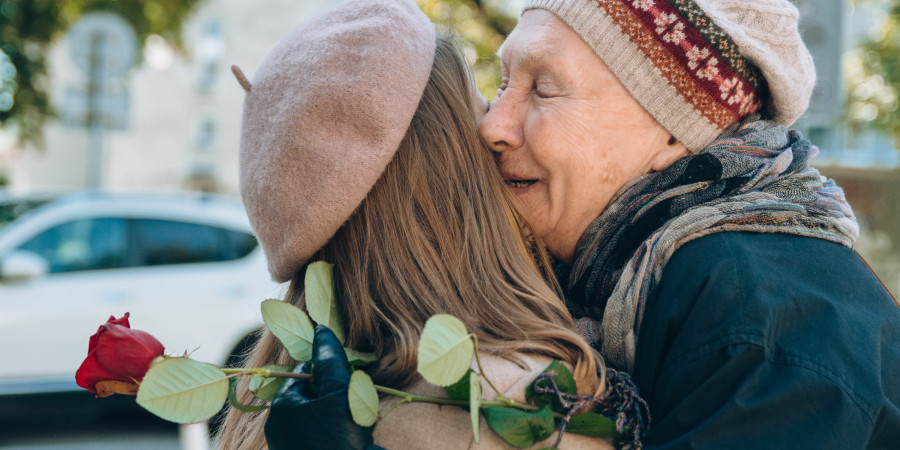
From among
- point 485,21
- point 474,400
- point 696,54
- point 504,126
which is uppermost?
point 696,54

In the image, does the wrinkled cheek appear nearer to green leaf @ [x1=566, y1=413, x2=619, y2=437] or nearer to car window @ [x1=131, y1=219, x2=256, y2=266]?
green leaf @ [x1=566, y1=413, x2=619, y2=437]

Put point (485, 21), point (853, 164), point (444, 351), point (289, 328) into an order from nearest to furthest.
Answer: point (444, 351) → point (289, 328) → point (853, 164) → point (485, 21)

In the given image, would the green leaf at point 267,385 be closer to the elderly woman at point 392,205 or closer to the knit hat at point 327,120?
the elderly woman at point 392,205

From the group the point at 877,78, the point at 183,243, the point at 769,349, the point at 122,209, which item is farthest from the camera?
the point at 877,78

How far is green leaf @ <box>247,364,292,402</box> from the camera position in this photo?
5.13 feet

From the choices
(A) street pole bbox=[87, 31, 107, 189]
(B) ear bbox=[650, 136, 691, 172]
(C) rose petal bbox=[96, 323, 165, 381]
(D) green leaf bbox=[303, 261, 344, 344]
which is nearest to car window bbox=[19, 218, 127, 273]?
(A) street pole bbox=[87, 31, 107, 189]

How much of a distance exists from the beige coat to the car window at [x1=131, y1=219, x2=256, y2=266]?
16.6ft

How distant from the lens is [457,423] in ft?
4.85

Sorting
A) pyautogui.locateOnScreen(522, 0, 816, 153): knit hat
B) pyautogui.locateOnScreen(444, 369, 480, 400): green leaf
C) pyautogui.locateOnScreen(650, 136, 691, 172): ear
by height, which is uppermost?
pyautogui.locateOnScreen(522, 0, 816, 153): knit hat

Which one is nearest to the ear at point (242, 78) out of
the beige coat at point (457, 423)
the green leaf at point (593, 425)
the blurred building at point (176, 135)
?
the beige coat at point (457, 423)

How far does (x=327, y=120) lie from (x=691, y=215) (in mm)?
810

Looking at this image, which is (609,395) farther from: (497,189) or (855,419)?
(497,189)

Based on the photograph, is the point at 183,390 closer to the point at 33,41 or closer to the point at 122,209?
the point at 122,209

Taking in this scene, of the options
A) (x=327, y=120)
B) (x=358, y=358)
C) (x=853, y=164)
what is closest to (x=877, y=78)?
(x=853, y=164)
